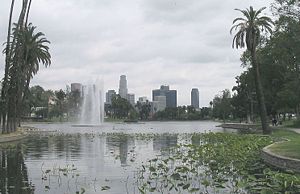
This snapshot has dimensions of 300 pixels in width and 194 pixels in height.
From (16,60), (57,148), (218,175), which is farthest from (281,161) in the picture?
(16,60)

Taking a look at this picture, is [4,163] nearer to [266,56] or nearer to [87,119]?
[266,56]

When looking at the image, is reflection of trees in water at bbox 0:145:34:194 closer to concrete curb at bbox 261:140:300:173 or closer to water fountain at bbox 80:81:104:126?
concrete curb at bbox 261:140:300:173

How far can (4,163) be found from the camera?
75.5ft

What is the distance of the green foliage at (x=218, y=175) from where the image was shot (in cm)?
1291

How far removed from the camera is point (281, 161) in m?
20.3

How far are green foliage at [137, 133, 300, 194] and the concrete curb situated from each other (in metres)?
0.42

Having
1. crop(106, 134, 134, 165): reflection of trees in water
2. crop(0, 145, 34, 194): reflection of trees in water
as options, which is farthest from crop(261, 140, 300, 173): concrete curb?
crop(0, 145, 34, 194): reflection of trees in water

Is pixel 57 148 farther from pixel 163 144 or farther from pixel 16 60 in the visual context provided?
pixel 16 60

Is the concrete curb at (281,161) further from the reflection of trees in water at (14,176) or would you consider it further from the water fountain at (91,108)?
the water fountain at (91,108)

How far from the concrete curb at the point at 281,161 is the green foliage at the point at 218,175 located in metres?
0.42

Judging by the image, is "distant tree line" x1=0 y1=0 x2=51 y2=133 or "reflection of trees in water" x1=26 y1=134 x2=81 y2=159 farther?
"distant tree line" x1=0 y1=0 x2=51 y2=133

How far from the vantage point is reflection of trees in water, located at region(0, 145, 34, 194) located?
14.9 metres

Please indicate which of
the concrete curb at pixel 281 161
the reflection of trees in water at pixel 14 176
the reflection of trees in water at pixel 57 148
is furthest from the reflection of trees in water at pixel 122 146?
the concrete curb at pixel 281 161

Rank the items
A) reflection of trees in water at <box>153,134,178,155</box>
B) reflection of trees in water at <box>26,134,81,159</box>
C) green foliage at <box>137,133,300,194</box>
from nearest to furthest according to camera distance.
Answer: green foliage at <box>137,133,300,194</box>, reflection of trees in water at <box>26,134,81,159</box>, reflection of trees in water at <box>153,134,178,155</box>
